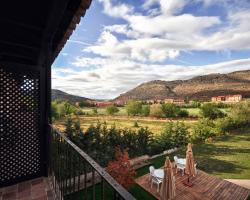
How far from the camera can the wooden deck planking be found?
908cm

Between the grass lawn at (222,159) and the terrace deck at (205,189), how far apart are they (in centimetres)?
55

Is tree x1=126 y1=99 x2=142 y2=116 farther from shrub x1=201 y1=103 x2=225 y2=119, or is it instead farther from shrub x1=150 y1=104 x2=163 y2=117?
shrub x1=201 y1=103 x2=225 y2=119

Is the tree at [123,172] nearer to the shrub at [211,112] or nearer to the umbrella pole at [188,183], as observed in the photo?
the umbrella pole at [188,183]

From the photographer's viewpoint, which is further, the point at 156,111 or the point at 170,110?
the point at 156,111

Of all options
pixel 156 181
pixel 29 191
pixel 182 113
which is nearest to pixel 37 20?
pixel 29 191

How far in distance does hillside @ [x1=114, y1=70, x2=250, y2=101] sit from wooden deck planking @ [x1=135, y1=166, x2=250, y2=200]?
42718mm

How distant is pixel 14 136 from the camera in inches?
177

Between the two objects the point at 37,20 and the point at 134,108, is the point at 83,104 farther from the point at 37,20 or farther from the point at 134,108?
the point at 37,20

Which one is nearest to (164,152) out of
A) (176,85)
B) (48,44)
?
(48,44)

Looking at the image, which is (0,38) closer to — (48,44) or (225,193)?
(48,44)

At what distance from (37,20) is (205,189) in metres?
9.36

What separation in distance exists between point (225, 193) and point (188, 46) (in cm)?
8650

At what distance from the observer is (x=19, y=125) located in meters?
4.54

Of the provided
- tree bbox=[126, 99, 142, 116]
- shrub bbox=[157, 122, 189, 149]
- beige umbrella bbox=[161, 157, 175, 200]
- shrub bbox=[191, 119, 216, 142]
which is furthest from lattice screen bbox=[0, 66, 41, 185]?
tree bbox=[126, 99, 142, 116]
